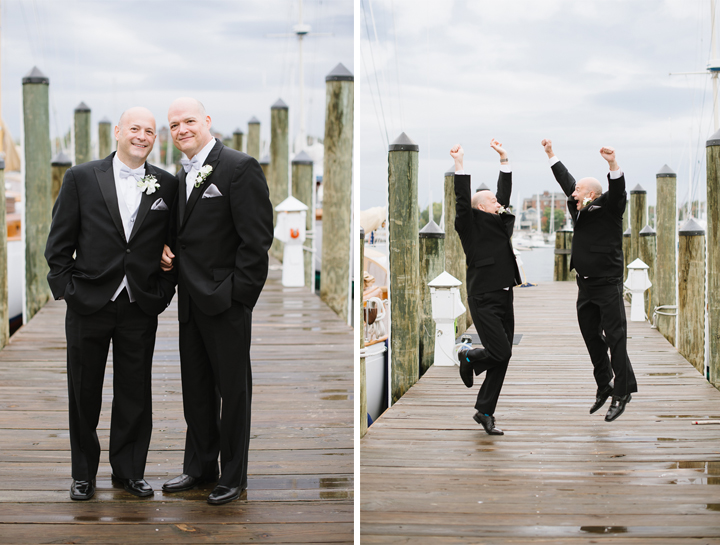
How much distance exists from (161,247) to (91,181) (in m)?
0.37

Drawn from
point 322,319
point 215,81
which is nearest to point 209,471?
point 322,319

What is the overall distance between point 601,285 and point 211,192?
1924 mm

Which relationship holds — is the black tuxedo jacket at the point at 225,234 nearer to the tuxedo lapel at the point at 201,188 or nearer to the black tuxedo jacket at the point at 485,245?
the tuxedo lapel at the point at 201,188

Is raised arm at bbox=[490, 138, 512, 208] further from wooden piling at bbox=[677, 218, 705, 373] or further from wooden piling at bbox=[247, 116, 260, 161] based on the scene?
wooden piling at bbox=[247, 116, 260, 161]

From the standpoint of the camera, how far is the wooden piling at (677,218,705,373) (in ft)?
12.5

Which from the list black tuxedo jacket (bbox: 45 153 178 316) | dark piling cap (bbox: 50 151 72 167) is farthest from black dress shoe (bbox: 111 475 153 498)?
dark piling cap (bbox: 50 151 72 167)

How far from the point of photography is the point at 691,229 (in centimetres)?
410

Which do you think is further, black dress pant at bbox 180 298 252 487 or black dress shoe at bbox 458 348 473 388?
black dress shoe at bbox 458 348 473 388

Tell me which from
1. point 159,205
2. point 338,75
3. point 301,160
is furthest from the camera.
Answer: point 301,160

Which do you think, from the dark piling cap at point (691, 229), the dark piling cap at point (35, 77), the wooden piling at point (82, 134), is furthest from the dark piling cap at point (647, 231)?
the wooden piling at point (82, 134)

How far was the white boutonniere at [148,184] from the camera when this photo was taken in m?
2.96

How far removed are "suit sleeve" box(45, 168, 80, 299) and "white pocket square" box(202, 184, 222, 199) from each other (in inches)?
20.2

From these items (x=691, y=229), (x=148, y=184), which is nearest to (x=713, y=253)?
(x=691, y=229)

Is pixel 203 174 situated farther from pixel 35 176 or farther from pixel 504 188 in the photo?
pixel 35 176
